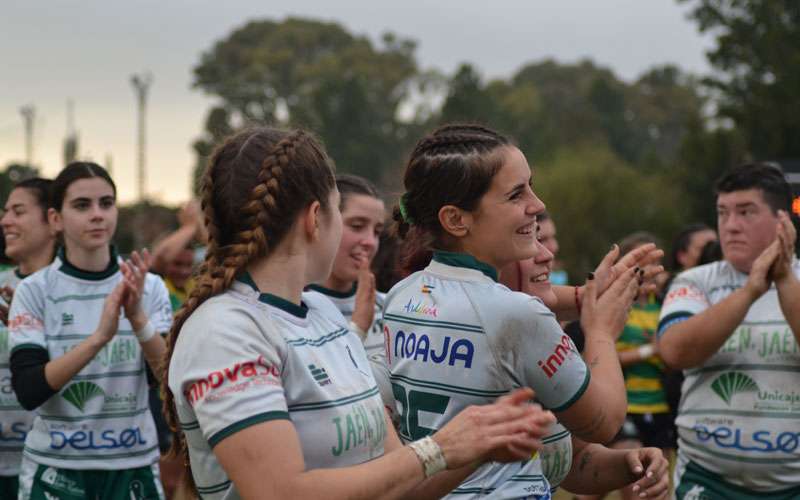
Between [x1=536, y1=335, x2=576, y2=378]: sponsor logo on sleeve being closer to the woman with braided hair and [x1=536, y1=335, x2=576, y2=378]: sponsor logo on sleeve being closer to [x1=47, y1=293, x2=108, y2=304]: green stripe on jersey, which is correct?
the woman with braided hair

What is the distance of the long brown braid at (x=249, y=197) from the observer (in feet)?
9.07

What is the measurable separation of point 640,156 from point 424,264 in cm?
6717

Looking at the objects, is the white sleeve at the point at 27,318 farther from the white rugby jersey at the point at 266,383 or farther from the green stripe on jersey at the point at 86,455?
the white rugby jersey at the point at 266,383

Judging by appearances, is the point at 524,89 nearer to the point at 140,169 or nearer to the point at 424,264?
the point at 140,169

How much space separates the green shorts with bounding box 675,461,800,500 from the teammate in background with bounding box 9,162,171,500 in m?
2.59

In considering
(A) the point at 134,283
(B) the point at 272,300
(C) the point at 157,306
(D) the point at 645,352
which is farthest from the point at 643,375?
(B) the point at 272,300

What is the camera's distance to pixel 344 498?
8.26 feet

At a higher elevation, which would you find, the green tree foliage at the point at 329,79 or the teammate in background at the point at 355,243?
the green tree foliage at the point at 329,79

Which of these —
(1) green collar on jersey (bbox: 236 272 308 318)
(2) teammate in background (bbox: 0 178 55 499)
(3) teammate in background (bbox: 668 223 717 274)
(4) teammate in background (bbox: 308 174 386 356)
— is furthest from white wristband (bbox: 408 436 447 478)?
(3) teammate in background (bbox: 668 223 717 274)

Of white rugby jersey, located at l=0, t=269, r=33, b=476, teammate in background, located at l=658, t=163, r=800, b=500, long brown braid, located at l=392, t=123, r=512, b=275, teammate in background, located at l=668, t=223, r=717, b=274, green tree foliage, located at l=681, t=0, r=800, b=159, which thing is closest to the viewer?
long brown braid, located at l=392, t=123, r=512, b=275

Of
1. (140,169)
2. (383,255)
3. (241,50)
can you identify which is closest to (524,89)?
(241,50)

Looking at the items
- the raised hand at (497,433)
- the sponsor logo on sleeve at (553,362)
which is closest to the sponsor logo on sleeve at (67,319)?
the sponsor logo on sleeve at (553,362)

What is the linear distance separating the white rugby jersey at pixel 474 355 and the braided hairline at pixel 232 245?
68cm

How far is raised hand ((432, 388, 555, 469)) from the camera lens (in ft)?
8.30
